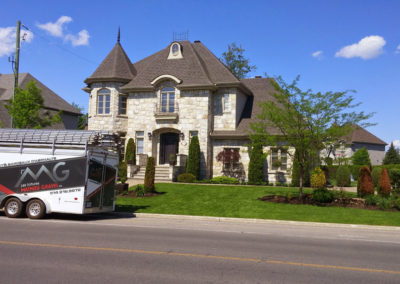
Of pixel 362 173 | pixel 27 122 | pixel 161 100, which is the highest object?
pixel 161 100

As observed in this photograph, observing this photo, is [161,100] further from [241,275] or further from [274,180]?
[241,275]

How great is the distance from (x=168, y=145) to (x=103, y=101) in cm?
637

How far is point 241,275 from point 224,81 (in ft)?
74.1

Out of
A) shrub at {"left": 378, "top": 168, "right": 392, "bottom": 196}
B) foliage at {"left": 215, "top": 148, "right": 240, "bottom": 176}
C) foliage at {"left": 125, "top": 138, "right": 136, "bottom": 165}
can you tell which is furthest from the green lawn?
foliage at {"left": 125, "top": 138, "right": 136, "bottom": 165}

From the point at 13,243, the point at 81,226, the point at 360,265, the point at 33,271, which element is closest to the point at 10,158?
the point at 81,226

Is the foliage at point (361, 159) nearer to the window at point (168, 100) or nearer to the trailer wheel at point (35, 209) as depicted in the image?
the window at point (168, 100)

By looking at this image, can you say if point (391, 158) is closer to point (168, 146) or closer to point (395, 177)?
point (395, 177)

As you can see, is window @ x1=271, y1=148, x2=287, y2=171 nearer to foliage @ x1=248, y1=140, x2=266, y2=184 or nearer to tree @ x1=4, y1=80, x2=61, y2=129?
foliage @ x1=248, y1=140, x2=266, y2=184

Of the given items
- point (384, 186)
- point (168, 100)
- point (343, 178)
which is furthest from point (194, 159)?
point (384, 186)

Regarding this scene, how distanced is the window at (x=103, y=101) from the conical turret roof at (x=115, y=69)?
952 mm

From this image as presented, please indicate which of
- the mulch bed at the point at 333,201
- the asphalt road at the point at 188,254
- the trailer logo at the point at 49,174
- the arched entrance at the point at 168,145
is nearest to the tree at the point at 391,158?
the arched entrance at the point at 168,145

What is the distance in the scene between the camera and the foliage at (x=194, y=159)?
2716cm

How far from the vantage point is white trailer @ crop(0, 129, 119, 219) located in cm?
1345

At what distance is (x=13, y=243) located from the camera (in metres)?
8.76
